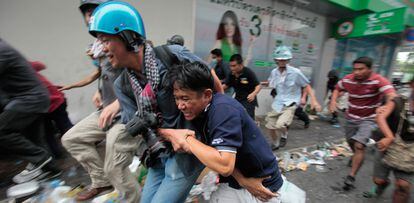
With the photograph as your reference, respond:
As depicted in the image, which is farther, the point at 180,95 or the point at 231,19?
the point at 231,19

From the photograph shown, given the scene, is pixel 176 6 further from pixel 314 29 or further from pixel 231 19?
pixel 314 29

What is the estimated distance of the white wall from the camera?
154 inches

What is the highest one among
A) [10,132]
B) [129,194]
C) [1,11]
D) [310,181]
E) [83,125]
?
[1,11]

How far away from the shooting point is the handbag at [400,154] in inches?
95.3

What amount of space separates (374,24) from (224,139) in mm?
8169

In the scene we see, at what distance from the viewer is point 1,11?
3.78 metres

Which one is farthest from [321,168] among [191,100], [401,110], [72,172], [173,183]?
[72,172]

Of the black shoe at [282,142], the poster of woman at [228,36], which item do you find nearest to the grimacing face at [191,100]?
the black shoe at [282,142]

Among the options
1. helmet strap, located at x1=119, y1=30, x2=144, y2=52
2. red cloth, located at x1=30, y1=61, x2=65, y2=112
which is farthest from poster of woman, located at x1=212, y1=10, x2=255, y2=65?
helmet strap, located at x1=119, y1=30, x2=144, y2=52

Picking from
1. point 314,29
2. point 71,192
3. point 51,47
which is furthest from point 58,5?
point 314,29

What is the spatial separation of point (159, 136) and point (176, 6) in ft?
14.8

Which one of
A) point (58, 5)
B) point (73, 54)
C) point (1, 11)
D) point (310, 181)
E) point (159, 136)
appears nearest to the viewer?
point (159, 136)

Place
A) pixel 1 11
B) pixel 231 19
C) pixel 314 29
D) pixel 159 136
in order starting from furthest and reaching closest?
pixel 314 29
pixel 231 19
pixel 1 11
pixel 159 136

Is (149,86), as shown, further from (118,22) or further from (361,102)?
(361,102)
